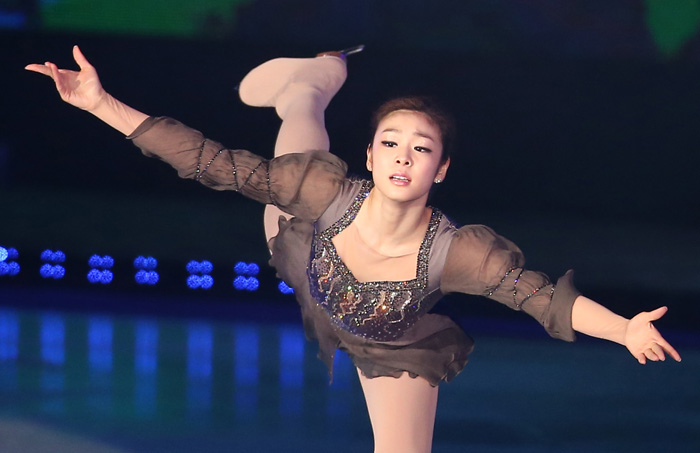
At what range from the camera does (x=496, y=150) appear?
18.1 feet

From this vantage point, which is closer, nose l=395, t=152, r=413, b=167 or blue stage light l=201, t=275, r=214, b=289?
nose l=395, t=152, r=413, b=167

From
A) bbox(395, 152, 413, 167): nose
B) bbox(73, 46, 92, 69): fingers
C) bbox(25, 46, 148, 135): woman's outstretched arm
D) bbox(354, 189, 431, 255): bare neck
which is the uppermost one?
bbox(73, 46, 92, 69): fingers

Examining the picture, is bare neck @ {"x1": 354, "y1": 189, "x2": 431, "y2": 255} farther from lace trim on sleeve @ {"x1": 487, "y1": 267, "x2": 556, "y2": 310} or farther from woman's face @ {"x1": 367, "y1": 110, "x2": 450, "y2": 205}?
lace trim on sleeve @ {"x1": 487, "y1": 267, "x2": 556, "y2": 310}

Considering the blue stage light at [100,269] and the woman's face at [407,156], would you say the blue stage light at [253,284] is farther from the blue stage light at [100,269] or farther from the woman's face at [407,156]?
the woman's face at [407,156]

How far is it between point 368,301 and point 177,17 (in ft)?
10.3

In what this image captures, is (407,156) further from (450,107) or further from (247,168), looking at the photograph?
(450,107)

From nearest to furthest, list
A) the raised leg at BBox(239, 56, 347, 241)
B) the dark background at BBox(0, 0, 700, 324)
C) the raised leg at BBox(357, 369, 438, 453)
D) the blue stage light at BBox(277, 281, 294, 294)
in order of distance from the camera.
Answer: the raised leg at BBox(357, 369, 438, 453) < the raised leg at BBox(239, 56, 347, 241) < the blue stage light at BBox(277, 281, 294, 294) < the dark background at BBox(0, 0, 700, 324)

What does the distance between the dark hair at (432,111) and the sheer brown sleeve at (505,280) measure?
23 cm

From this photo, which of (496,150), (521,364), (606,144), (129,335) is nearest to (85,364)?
(129,335)

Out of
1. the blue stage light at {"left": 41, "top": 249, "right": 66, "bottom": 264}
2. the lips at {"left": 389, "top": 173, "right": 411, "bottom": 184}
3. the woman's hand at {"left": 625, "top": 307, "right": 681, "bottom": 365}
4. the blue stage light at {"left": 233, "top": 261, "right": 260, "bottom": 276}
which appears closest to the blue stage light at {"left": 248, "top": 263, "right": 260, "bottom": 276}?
the blue stage light at {"left": 233, "top": 261, "right": 260, "bottom": 276}

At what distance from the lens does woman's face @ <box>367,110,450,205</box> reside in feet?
7.70

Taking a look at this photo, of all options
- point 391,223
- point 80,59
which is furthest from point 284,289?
point 80,59

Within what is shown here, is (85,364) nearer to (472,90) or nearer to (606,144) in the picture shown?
(472,90)

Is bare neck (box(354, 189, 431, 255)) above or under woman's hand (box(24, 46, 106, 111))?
under
